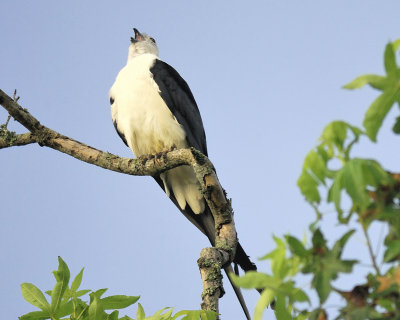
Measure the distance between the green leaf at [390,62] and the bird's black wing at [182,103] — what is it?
4.29 m

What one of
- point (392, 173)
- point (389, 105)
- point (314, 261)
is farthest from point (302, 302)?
point (389, 105)

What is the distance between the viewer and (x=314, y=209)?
3.36 feet

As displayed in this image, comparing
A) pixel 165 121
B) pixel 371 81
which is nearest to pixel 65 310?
pixel 371 81

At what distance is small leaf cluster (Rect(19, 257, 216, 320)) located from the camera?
234cm

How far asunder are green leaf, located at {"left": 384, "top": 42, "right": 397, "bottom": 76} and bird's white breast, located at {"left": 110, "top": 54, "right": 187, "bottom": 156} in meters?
4.28

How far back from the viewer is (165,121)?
17.5 ft

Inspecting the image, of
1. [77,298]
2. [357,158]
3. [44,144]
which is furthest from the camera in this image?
[44,144]

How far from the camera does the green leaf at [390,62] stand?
101cm

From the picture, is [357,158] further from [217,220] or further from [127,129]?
[127,129]

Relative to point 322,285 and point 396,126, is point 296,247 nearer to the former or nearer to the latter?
point 322,285

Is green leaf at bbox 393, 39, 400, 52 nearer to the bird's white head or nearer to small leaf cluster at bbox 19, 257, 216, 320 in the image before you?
small leaf cluster at bbox 19, 257, 216, 320

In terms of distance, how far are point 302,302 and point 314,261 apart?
0.41 feet

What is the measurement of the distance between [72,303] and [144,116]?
10.4 ft

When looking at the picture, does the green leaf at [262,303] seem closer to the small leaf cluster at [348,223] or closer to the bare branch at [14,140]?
the small leaf cluster at [348,223]
